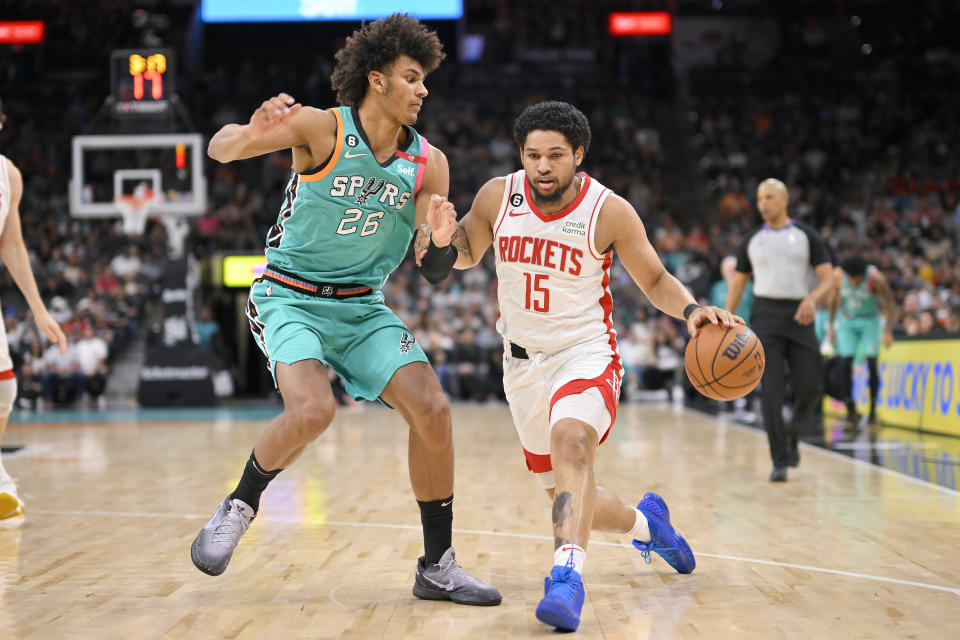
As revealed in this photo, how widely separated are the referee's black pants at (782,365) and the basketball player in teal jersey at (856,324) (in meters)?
3.86

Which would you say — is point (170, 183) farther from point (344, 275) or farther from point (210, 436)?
point (344, 275)

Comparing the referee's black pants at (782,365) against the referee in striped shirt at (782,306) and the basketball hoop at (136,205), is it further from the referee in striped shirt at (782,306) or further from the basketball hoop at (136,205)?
the basketball hoop at (136,205)

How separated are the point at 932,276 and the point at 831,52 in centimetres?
1169

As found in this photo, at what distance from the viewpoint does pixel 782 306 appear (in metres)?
7.16

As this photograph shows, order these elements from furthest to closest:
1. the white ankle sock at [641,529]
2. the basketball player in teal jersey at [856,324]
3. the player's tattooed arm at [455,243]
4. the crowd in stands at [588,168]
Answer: the crowd in stands at [588,168], the basketball player in teal jersey at [856,324], the white ankle sock at [641,529], the player's tattooed arm at [455,243]

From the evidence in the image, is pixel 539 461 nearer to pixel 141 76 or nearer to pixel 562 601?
pixel 562 601

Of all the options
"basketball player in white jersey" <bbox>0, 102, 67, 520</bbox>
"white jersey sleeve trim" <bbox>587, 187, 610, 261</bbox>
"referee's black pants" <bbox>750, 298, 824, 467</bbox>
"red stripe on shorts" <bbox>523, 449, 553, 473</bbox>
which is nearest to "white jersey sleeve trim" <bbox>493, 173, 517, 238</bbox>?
"white jersey sleeve trim" <bbox>587, 187, 610, 261</bbox>

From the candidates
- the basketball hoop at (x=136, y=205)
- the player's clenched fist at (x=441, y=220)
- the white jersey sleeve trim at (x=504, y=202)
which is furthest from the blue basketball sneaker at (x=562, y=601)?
the basketball hoop at (x=136, y=205)

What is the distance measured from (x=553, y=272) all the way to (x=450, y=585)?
123 cm

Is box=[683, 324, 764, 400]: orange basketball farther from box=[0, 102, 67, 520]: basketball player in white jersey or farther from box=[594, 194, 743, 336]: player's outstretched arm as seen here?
box=[0, 102, 67, 520]: basketball player in white jersey

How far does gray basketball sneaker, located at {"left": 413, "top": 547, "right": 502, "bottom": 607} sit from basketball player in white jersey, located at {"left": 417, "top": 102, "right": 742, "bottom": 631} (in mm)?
508

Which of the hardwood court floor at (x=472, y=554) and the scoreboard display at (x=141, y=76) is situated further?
the scoreboard display at (x=141, y=76)

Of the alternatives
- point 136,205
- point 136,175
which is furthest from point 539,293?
point 136,175

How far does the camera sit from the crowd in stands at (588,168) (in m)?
17.0
